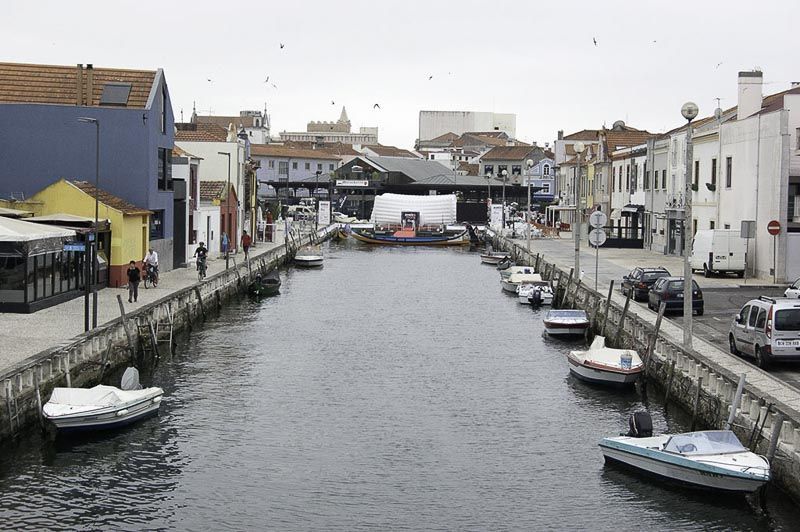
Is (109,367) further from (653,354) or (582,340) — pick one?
(582,340)

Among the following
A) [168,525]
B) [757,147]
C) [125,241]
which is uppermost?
[757,147]

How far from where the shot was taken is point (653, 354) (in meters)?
34.0

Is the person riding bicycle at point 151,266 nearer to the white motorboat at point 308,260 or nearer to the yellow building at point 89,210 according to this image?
the yellow building at point 89,210

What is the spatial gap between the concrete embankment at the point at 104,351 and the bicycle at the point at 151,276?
6.30 feet

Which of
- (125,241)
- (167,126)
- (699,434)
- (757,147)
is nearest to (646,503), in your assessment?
(699,434)

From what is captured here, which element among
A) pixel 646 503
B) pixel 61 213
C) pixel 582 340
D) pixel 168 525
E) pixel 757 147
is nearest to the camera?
pixel 168 525

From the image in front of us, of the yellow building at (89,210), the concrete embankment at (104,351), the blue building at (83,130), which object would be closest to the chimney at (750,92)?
the concrete embankment at (104,351)

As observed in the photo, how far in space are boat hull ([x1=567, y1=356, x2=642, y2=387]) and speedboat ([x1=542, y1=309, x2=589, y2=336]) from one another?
951 centimetres

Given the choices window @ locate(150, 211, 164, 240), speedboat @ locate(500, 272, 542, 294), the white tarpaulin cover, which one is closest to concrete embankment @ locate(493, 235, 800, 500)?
speedboat @ locate(500, 272, 542, 294)

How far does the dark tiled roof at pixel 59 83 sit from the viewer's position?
55.1 metres

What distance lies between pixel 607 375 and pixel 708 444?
10988 mm

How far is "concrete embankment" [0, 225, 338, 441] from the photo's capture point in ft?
85.4

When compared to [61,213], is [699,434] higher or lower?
lower

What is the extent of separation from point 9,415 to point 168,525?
640 cm
